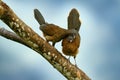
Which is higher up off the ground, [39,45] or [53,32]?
[53,32]

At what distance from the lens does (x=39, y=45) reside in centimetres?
139

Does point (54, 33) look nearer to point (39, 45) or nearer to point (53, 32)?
point (53, 32)

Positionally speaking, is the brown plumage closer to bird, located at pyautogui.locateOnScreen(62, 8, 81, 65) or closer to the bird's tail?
bird, located at pyautogui.locateOnScreen(62, 8, 81, 65)

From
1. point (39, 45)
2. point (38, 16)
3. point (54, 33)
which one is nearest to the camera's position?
point (39, 45)

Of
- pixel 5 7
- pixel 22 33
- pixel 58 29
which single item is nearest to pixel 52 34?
pixel 58 29

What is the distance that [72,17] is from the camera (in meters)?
1.75

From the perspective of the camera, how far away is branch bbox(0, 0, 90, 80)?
126 cm

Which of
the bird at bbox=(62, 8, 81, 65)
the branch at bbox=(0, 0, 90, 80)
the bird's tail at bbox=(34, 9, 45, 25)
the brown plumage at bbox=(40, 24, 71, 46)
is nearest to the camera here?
the branch at bbox=(0, 0, 90, 80)

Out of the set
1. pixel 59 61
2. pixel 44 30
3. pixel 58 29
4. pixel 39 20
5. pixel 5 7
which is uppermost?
pixel 39 20

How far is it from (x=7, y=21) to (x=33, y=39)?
17 cm

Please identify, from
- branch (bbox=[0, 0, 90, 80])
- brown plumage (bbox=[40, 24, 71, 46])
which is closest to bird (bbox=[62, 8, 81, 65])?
brown plumage (bbox=[40, 24, 71, 46])

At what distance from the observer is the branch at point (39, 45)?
4.13ft

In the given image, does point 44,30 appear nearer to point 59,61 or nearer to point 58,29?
point 58,29

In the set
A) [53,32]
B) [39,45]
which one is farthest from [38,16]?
[39,45]
